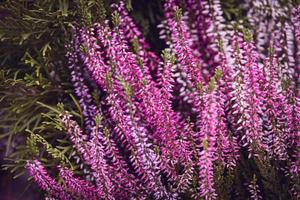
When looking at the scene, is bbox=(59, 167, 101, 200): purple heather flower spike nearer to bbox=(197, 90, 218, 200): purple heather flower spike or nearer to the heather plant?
the heather plant

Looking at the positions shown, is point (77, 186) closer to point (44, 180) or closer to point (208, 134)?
point (44, 180)

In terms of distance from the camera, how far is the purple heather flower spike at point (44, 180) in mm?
1716

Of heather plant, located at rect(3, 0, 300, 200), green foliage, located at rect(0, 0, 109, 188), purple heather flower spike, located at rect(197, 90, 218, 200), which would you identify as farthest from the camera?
green foliage, located at rect(0, 0, 109, 188)

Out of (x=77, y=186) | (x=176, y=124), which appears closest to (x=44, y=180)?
(x=77, y=186)

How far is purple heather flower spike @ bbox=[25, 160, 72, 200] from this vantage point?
1.72m

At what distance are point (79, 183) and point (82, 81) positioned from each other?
1.50 feet

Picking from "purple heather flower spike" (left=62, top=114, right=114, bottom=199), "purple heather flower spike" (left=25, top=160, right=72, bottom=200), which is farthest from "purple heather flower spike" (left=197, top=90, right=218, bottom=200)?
"purple heather flower spike" (left=25, top=160, right=72, bottom=200)

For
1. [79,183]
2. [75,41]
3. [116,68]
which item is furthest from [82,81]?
[79,183]

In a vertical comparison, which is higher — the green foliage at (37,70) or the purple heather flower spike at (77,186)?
the green foliage at (37,70)

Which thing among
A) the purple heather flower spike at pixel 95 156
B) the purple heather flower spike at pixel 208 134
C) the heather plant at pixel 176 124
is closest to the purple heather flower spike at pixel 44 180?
the heather plant at pixel 176 124

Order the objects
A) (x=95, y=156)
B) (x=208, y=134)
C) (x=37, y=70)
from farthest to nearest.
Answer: (x=37, y=70), (x=95, y=156), (x=208, y=134)

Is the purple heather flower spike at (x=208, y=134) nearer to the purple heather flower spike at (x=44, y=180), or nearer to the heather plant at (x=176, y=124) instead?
the heather plant at (x=176, y=124)

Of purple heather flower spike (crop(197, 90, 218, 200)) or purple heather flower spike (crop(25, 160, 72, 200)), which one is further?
purple heather flower spike (crop(25, 160, 72, 200))

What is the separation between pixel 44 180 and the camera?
5.71 feet
